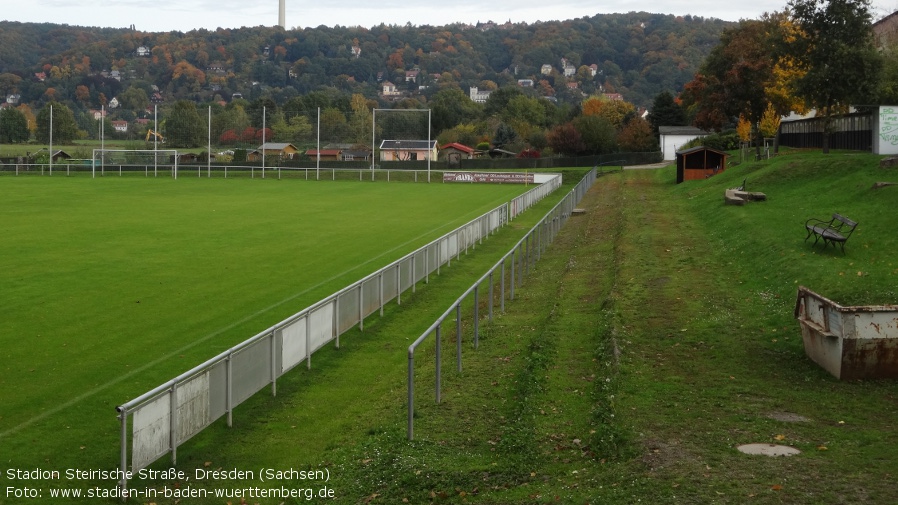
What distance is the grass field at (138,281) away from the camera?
44.0 ft

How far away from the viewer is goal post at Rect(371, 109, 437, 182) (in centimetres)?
8475

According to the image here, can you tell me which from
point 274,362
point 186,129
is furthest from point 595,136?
point 274,362

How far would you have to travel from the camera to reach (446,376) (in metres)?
14.8

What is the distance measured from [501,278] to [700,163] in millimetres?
38218

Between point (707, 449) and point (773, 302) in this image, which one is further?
point (773, 302)

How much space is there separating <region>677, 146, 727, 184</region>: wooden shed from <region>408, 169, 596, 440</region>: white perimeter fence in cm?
800

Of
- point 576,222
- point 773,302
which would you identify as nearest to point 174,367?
point 773,302

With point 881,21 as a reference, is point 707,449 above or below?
below

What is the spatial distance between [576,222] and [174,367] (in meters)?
27.9

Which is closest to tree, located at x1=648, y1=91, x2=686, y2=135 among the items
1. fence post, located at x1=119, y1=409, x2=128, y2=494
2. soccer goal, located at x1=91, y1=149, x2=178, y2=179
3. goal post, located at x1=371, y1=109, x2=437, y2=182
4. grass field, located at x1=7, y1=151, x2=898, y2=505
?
goal post, located at x1=371, y1=109, x2=437, y2=182

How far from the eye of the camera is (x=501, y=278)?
20547mm

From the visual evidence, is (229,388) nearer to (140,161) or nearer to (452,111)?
(140,161)

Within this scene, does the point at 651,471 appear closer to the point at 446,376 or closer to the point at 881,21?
the point at 446,376

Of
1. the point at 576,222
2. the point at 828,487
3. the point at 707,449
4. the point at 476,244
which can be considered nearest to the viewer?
the point at 828,487
